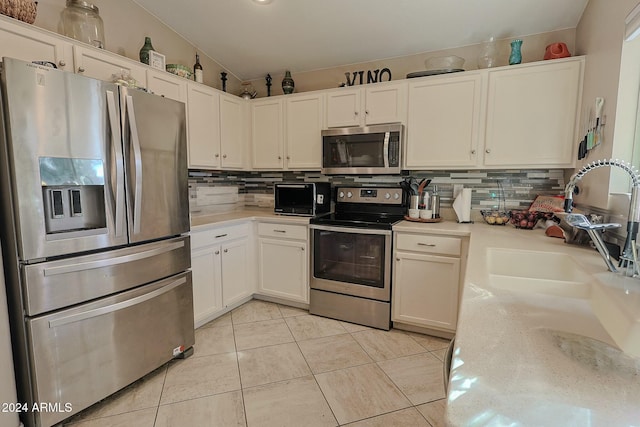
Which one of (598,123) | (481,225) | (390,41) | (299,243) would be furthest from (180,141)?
(598,123)

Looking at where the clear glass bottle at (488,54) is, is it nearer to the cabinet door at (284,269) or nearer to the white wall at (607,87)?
the white wall at (607,87)

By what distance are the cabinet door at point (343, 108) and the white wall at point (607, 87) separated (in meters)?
1.62

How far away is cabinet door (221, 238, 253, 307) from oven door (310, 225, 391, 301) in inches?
27.0

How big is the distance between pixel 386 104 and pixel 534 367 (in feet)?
8.09

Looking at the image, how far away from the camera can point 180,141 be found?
80.6 inches

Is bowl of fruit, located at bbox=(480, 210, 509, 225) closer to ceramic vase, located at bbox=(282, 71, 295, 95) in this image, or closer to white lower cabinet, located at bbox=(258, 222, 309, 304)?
white lower cabinet, located at bbox=(258, 222, 309, 304)

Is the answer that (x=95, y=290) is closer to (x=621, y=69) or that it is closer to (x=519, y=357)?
(x=519, y=357)

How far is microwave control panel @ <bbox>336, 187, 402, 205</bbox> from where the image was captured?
9.50ft

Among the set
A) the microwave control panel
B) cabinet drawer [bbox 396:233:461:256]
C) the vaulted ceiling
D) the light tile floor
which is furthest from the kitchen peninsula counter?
the vaulted ceiling

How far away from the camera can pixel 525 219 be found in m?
2.38

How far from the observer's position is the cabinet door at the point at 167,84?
2.40 m

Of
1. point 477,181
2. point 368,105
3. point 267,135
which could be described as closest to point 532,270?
point 477,181

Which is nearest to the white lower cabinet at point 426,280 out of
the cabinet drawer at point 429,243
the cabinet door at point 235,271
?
the cabinet drawer at point 429,243

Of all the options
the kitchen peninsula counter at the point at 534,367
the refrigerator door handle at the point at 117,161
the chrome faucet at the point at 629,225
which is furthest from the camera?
the refrigerator door handle at the point at 117,161
